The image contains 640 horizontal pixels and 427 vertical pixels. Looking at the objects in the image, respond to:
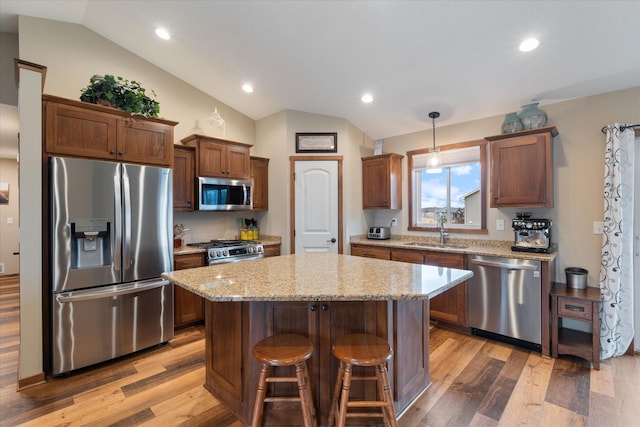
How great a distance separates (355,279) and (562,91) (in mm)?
3021

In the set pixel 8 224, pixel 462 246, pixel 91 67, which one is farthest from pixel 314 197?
pixel 8 224

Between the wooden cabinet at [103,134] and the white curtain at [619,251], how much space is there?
4330mm

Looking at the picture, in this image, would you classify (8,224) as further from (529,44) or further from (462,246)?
(529,44)

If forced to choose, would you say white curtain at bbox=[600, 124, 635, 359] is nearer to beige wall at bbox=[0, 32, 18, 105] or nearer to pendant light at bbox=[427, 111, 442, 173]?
pendant light at bbox=[427, 111, 442, 173]

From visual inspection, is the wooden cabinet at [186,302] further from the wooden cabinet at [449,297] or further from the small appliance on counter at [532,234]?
the small appliance on counter at [532,234]

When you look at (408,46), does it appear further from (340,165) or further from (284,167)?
(284,167)

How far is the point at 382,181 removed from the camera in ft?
13.9

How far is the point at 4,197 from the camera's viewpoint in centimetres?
568

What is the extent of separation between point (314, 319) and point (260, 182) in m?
2.94

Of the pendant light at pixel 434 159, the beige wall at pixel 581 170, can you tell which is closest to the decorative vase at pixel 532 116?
the beige wall at pixel 581 170

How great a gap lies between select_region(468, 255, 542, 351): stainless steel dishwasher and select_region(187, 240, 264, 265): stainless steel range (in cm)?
261

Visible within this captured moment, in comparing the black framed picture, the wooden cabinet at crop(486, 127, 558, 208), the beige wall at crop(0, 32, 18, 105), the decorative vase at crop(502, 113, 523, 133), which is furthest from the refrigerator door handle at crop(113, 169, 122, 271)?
the decorative vase at crop(502, 113, 523, 133)

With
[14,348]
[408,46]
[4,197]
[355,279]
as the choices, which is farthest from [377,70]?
[4,197]

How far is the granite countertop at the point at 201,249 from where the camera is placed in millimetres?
3275
